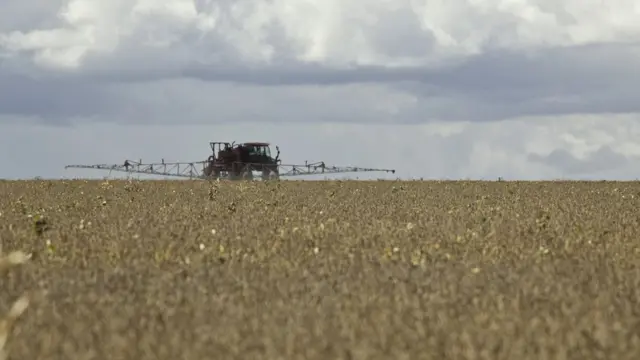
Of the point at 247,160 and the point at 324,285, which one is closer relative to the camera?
the point at 324,285

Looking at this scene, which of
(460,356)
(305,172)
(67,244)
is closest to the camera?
(460,356)

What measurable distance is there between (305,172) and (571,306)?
62.9 meters

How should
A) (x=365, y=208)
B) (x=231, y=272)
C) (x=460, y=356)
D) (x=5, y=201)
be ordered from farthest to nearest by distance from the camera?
(x=5, y=201), (x=365, y=208), (x=231, y=272), (x=460, y=356)

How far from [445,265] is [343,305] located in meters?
3.46

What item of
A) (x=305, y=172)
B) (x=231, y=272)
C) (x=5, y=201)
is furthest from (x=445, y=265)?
(x=305, y=172)

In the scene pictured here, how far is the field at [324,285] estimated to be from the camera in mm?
9062

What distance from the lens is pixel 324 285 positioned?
12055 mm

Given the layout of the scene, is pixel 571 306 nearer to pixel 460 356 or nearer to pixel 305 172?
pixel 460 356

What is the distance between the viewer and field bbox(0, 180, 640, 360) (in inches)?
357

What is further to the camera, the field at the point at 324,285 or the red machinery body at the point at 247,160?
the red machinery body at the point at 247,160

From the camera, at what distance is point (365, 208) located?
1033 inches

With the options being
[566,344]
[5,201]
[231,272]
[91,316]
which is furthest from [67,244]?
[5,201]

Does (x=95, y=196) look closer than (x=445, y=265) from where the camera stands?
No

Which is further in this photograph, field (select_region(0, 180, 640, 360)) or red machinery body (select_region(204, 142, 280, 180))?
red machinery body (select_region(204, 142, 280, 180))
